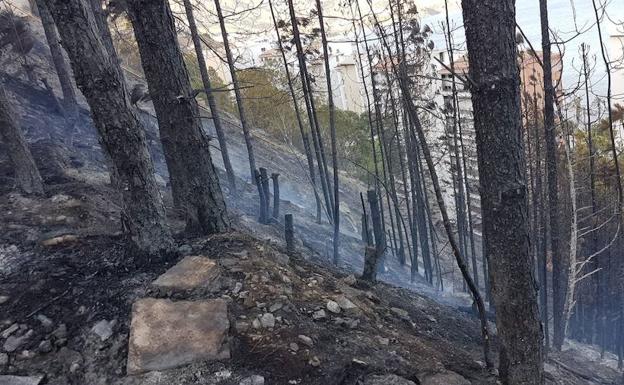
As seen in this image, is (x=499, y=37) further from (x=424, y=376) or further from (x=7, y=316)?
(x=7, y=316)

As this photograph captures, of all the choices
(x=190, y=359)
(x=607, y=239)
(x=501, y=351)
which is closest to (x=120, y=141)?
(x=190, y=359)

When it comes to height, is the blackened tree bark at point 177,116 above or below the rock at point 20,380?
above

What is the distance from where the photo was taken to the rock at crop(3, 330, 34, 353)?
297 cm

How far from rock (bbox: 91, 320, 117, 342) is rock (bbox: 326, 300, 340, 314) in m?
1.61

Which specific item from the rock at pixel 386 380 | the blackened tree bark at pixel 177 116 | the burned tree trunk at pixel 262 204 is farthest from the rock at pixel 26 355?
the burned tree trunk at pixel 262 204

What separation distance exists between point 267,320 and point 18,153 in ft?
14.4

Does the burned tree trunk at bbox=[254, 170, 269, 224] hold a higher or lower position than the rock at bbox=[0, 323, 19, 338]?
lower

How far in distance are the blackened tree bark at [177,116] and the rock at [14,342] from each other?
5.86 feet

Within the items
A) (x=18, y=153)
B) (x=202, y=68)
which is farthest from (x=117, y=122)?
(x=202, y=68)

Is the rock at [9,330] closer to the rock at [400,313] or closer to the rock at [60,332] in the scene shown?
the rock at [60,332]

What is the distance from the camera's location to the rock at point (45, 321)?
3154 mm

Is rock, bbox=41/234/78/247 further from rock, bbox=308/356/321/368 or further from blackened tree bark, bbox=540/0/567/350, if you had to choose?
blackened tree bark, bbox=540/0/567/350

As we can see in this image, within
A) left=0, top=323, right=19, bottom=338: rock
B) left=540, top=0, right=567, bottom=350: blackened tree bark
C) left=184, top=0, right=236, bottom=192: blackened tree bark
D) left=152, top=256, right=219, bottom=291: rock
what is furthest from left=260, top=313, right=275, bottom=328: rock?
left=184, top=0, right=236, bottom=192: blackened tree bark

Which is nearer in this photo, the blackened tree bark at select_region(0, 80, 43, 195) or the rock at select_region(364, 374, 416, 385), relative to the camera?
the rock at select_region(364, 374, 416, 385)
